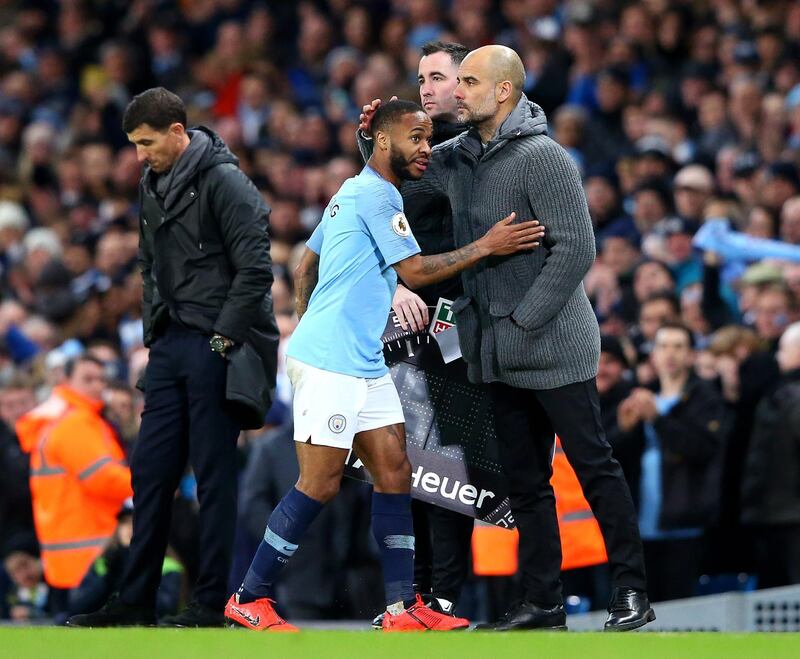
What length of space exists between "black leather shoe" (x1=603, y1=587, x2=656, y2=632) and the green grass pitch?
0.64 meters

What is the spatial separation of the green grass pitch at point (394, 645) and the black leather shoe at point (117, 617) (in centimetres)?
119

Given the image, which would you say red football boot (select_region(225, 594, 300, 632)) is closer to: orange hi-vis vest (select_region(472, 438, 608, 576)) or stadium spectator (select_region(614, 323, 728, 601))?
orange hi-vis vest (select_region(472, 438, 608, 576))

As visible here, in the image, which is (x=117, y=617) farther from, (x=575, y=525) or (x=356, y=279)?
(x=575, y=525)

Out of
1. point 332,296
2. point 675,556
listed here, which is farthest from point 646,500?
point 332,296

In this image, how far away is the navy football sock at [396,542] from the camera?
6441 millimetres

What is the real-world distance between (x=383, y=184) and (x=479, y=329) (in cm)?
72

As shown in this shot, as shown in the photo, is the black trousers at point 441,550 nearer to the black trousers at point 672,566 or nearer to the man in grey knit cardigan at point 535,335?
the man in grey knit cardigan at point 535,335

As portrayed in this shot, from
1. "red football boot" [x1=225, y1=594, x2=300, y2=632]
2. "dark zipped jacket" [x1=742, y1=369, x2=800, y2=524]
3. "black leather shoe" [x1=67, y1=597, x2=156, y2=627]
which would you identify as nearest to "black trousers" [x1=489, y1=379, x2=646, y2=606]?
"red football boot" [x1=225, y1=594, x2=300, y2=632]

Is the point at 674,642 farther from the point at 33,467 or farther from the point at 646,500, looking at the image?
the point at 33,467

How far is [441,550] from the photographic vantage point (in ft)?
23.3

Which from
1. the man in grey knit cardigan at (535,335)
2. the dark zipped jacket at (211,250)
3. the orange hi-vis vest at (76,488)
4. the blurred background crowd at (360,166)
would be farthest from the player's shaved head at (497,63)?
the orange hi-vis vest at (76,488)

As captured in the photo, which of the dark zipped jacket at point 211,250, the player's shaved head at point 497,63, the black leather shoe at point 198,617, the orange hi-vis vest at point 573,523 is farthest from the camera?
the orange hi-vis vest at point 573,523

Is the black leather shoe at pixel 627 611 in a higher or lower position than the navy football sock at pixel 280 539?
lower

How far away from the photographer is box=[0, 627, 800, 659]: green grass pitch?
5.20 meters
